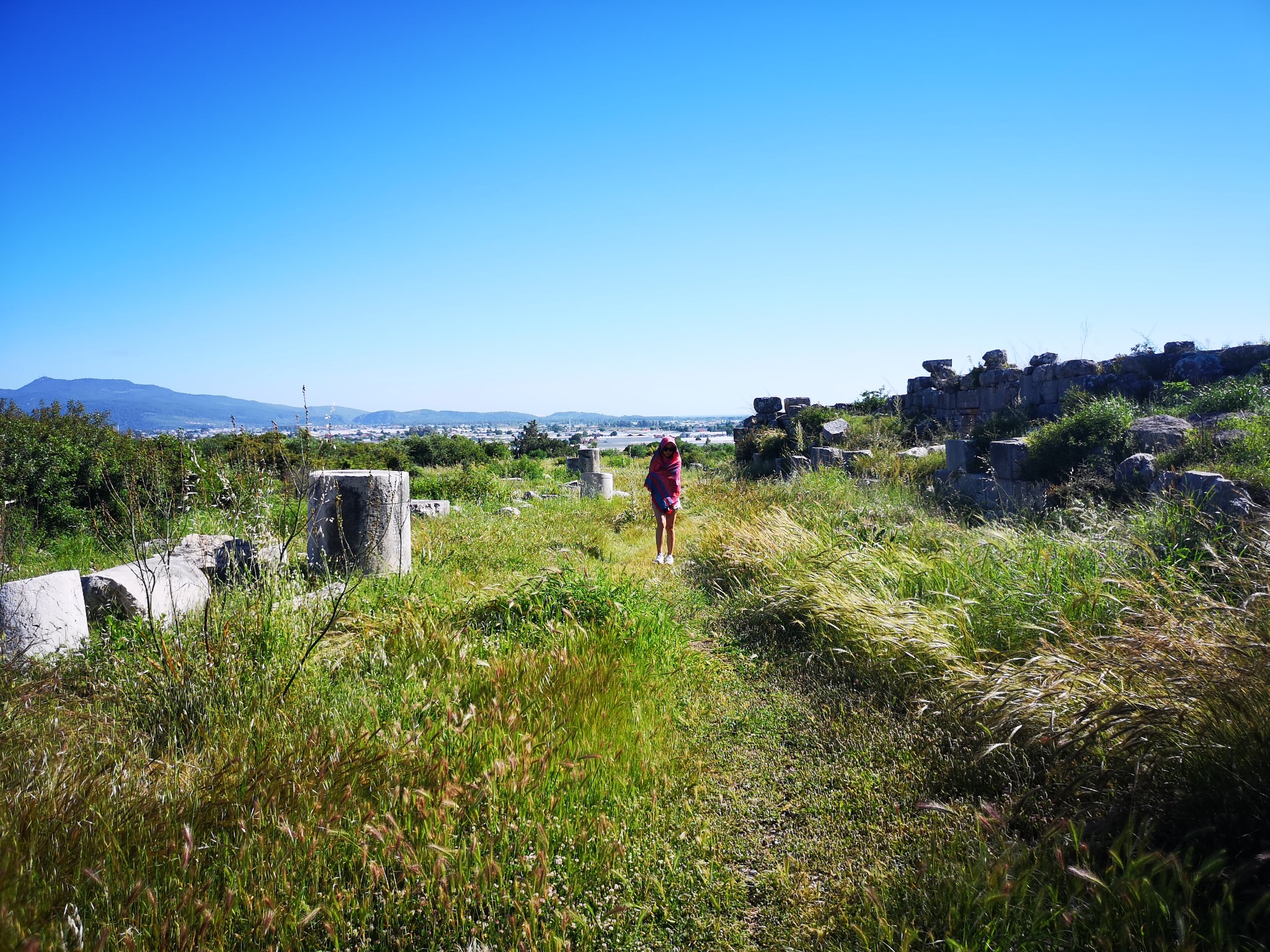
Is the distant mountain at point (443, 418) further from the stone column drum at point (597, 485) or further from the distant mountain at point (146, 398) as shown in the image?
the stone column drum at point (597, 485)

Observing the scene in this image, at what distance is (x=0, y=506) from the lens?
595cm

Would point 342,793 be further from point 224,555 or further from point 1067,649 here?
point 224,555

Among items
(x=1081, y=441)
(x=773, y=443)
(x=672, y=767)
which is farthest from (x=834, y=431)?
(x=672, y=767)

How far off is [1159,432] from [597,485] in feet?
35.8

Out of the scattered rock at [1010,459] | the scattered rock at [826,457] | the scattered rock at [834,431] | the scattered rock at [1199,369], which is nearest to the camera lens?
the scattered rock at [1010,459]

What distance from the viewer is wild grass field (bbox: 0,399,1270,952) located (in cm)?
217

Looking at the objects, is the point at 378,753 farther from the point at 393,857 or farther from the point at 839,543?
the point at 839,543

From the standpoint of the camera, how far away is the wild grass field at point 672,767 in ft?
7.13

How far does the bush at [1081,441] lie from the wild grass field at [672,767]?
287 centimetres

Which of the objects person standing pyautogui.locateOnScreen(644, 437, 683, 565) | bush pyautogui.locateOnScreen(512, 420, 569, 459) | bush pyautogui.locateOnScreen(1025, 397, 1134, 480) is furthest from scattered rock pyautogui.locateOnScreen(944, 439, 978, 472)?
bush pyautogui.locateOnScreen(512, 420, 569, 459)

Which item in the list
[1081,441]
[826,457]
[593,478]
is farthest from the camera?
[593,478]

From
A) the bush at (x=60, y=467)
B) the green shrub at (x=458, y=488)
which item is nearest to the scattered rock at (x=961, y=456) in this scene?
the green shrub at (x=458, y=488)

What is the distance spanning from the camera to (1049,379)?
1189 centimetres

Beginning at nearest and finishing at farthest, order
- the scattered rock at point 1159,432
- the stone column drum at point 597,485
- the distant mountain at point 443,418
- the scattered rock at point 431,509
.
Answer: the scattered rock at point 1159,432, the scattered rock at point 431,509, the stone column drum at point 597,485, the distant mountain at point 443,418
